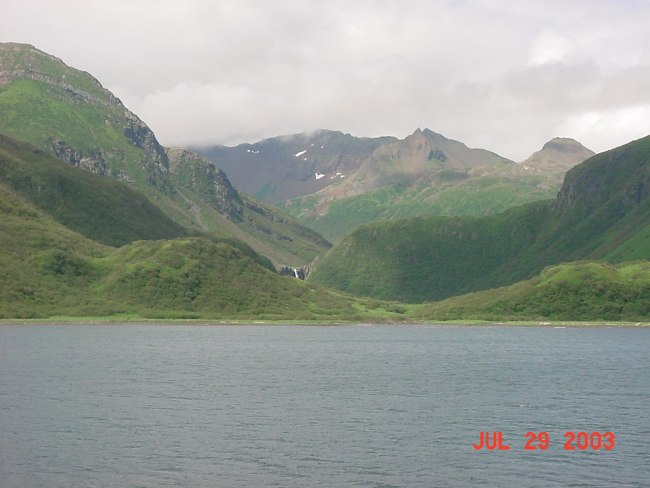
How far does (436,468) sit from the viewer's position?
53125 millimetres

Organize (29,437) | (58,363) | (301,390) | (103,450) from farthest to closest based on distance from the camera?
1. (58,363)
2. (301,390)
3. (29,437)
4. (103,450)

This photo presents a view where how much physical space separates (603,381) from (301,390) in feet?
145

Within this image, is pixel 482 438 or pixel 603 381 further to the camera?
pixel 603 381

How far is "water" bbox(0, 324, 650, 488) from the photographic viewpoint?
168 ft

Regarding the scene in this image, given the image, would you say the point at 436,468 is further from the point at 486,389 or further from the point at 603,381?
the point at 603,381

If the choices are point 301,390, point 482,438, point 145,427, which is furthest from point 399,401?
point 145,427

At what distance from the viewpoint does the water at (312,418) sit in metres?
51.2

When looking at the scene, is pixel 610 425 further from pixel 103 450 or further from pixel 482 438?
pixel 103 450

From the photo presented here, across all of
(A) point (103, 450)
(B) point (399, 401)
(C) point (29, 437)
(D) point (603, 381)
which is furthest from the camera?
(D) point (603, 381)

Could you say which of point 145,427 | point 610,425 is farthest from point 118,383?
point 610,425

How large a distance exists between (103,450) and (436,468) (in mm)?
26514

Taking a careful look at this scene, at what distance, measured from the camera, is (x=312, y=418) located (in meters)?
72.4

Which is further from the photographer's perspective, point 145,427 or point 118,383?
point 118,383

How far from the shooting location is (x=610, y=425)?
68625 millimetres
